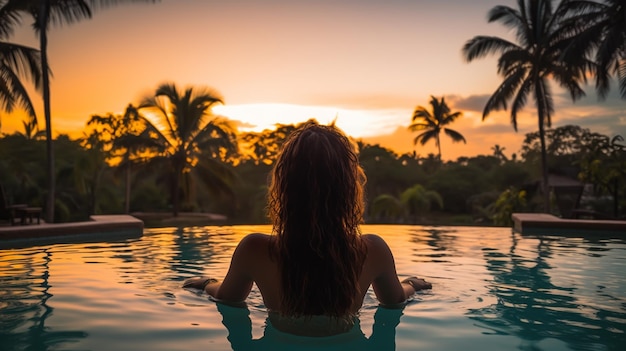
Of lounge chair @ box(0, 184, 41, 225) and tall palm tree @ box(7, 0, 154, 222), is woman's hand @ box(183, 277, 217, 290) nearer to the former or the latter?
lounge chair @ box(0, 184, 41, 225)

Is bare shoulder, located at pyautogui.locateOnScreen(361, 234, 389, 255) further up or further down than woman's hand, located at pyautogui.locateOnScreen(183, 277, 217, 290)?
further up

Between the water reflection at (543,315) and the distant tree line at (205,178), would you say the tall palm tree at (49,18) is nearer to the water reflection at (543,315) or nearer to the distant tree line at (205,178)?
the distant tree line at (205,178)

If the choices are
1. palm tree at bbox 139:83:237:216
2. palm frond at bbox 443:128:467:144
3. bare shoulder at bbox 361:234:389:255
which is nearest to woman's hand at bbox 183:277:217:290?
bare shoulder at bbox 361:234:389:255

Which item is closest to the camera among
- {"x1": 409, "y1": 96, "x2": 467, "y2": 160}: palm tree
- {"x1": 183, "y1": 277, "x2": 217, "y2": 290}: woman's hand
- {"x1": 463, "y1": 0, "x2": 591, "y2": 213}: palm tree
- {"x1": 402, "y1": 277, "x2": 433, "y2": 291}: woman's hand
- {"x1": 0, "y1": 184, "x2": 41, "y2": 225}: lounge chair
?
{"x1": 183, "y1": 277, "x2": 217, "y2": 290}: woman's hand

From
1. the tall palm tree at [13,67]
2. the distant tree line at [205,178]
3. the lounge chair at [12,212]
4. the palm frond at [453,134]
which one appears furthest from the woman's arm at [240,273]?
the palm frond at [453,134]

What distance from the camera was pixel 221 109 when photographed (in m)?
25.6

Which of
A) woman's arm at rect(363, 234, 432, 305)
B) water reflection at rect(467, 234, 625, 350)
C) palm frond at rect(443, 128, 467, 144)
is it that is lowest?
water reflection at rect(467, 234, 625, 350)

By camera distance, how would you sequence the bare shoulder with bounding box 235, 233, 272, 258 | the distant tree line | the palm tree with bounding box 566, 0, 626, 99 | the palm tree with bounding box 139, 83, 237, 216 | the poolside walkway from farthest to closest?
the palm tree with bounding box 139, 83, 237, 216
the distant tree line
the palm tree with bounding box 566, 0, 626, 99
the poolside walkway
the bare shoulder with bounding box 235, 233, 272, 258

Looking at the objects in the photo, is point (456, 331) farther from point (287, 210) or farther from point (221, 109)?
point (221, 109)

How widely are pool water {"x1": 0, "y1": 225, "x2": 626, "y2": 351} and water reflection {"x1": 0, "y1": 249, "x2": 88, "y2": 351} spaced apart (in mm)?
12

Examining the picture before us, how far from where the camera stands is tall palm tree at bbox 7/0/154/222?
14.7 metres

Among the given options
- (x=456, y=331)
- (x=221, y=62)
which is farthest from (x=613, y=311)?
(x=221, y=62)

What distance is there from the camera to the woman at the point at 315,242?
311 cm

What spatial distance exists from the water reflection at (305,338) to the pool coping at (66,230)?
25.8ft
